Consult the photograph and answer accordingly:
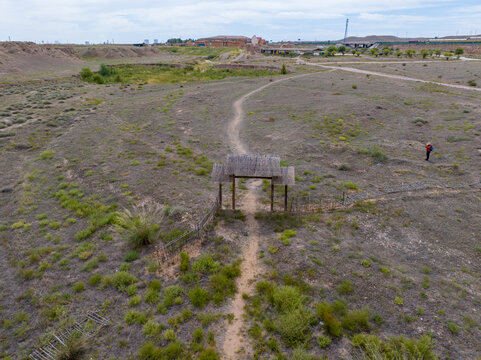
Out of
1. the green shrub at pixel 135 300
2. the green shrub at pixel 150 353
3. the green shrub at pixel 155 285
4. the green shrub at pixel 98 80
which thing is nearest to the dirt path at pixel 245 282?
the green shrub at pixel 150 353

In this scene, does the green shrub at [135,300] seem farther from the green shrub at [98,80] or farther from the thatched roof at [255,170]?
the green shrub at [98,80]

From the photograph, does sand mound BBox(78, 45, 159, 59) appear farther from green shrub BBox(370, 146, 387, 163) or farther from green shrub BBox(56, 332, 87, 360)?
green shrub BBox(56, 332, 87, 360)

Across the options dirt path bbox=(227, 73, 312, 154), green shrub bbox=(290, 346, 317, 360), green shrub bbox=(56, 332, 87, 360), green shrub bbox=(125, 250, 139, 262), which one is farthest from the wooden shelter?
dirt path bbox=(227, 73, 312, 154)

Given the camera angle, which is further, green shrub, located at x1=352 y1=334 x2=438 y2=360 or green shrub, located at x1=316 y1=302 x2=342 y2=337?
green shrub, located at x1=316 y1=302 x2=342 y2=337

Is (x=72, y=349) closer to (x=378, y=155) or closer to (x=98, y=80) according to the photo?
(x=378, y=155)

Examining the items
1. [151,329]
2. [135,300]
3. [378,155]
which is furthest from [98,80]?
[151,329]
